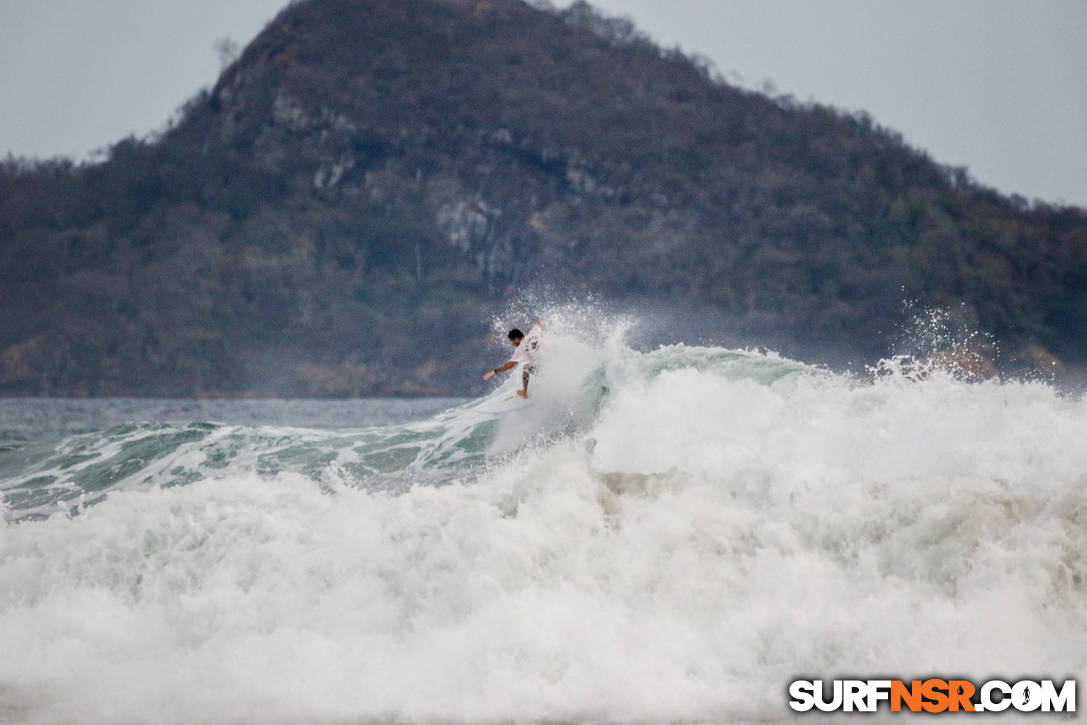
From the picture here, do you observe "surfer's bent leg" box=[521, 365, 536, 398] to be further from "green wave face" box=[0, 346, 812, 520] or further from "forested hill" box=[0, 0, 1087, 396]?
Result: "forested hill" box=[0, 0, 1087, 396]

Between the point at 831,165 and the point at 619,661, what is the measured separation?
119004 millimetres

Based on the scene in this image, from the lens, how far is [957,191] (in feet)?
390

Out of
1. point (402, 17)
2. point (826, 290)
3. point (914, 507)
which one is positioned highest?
point (402, 17)

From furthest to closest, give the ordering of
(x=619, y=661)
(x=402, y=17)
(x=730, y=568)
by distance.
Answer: (x=402, y=17) → (x=730, y=568) → (x=619, y=661)

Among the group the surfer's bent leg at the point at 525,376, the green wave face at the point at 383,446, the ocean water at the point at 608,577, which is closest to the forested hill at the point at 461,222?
the green wave face at the point at 383,446

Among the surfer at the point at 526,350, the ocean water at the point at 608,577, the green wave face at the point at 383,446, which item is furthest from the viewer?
the surfer at the point at 526,350

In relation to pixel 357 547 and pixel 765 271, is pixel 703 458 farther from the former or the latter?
pixel 765 271

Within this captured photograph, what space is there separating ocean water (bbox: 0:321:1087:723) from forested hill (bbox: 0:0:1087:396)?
83708 mm

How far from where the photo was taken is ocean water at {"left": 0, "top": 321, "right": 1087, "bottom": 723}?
30.7 feet

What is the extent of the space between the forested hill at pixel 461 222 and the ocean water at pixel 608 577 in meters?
83.7

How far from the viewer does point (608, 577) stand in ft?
35.9

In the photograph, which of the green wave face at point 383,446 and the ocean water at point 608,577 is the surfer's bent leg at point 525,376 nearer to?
the green wave face at point 383,446

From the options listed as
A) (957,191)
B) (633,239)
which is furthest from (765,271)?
(957,191)

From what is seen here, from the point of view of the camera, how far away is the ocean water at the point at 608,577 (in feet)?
30.7
